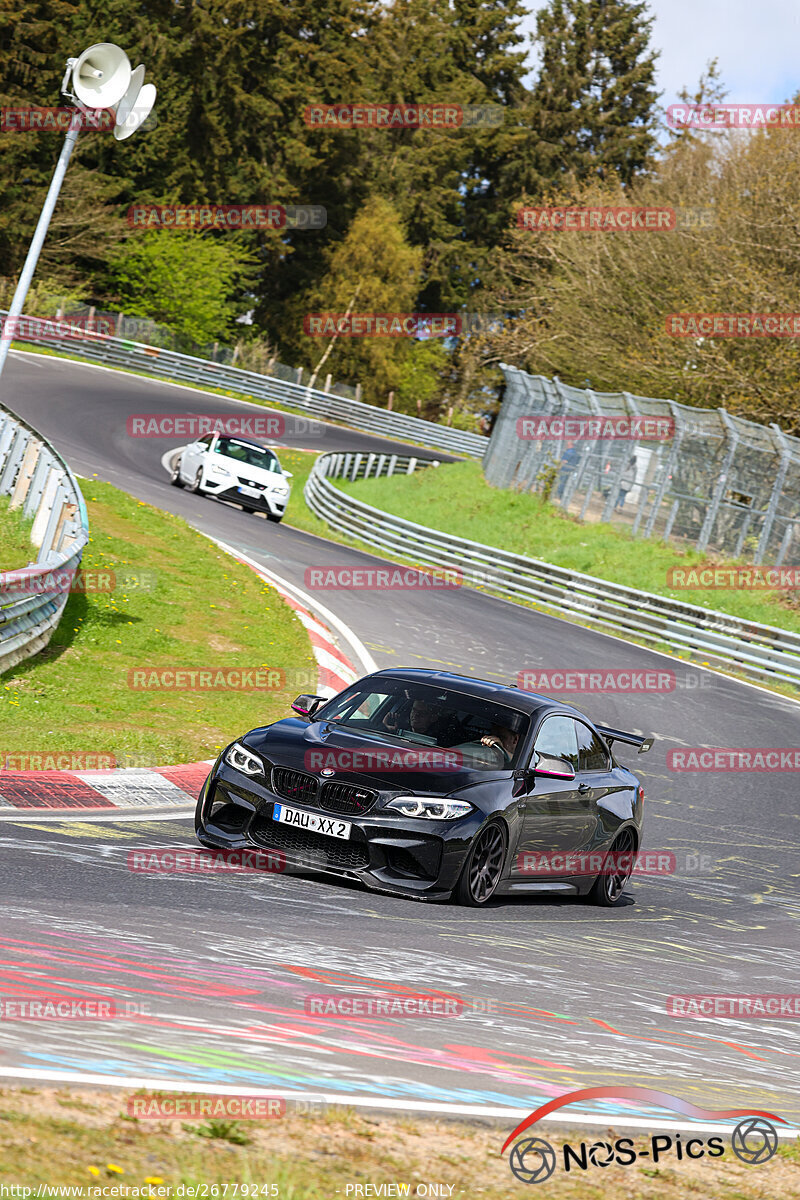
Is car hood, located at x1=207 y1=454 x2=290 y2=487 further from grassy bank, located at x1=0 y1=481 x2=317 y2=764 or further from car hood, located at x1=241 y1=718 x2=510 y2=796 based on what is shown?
car hood, located at x1=241 y1=718 x2=510 y2=796

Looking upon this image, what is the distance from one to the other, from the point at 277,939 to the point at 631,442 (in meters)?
27.2

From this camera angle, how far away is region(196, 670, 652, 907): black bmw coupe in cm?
830

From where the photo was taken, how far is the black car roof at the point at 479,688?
977 cm

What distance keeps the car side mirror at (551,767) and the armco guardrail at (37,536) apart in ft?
18.2

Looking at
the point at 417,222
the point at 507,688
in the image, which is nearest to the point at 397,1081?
the point at 507,688

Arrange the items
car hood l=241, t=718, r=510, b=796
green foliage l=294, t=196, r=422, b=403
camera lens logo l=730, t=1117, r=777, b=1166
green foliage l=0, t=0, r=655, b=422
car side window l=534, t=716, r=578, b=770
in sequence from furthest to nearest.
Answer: green foliage l=294, t=196, r=422, b=403 < green foliage l=0, t=0, r=655, b=422 < car side window l=534, t=716, r=578, b=770 < car hood l=241, t=718, r=510, b=796 < camera lens logo l=730, t=1117, r=777, b=1166

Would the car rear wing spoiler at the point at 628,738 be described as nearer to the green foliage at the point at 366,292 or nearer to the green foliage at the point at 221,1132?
the green foliage at the point at 221,1132

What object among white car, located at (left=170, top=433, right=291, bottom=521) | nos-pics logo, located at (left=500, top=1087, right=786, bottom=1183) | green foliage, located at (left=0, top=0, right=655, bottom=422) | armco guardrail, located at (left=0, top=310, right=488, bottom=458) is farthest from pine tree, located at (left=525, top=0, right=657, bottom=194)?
nos-pics logo, located at (left=500, top=1087, right=786, bottom=1183)

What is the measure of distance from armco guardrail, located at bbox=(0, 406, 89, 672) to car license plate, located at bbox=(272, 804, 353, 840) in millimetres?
5104

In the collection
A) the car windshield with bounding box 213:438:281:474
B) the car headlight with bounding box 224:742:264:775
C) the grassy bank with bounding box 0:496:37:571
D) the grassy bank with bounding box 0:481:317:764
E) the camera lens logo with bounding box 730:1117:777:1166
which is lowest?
the grassy bank with bounding box 0:481:317:764

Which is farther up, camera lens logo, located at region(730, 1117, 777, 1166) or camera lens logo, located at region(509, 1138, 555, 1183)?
camera lens logo, located at region(509, 1138, 555, 1183)

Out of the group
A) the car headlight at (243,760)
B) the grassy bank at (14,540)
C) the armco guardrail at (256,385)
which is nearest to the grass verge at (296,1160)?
the car headlight at (243,760)

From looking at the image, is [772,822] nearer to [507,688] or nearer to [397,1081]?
[507,688]

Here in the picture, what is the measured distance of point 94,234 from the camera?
63844mm
